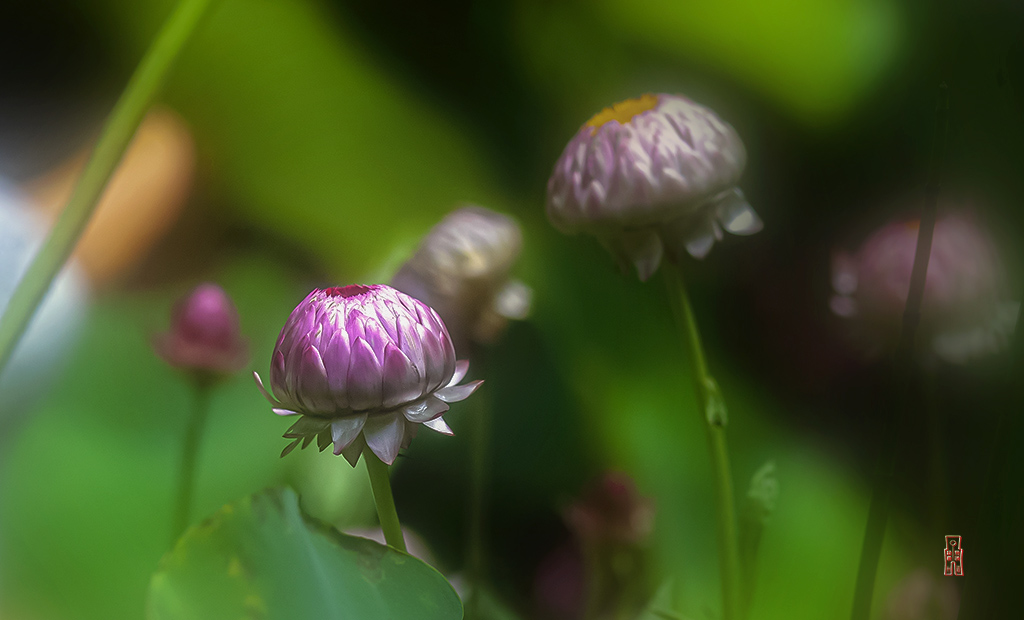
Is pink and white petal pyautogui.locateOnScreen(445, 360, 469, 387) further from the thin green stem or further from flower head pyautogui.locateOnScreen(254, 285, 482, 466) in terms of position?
the thin green stem

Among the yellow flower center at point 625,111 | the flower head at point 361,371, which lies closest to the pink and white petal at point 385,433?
the flower head at point 361,371

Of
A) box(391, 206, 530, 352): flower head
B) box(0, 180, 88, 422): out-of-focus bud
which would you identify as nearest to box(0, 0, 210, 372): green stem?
Answer: box(0, 180, 88, 422): out-of-focus bud

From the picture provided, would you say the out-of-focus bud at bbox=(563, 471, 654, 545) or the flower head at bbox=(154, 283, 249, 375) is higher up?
the out-of-focus bud at bbox=(563, 471, 654, 545)

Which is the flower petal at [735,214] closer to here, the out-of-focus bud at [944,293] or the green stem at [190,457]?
the out-of-focus bud at [944,293]

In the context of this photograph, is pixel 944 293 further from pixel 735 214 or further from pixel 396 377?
pixel 396 377

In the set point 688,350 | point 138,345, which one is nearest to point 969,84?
point 688,350
